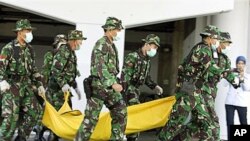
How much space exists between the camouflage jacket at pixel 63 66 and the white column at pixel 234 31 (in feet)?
10.4

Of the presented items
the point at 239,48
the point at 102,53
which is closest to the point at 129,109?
the point at 102,53

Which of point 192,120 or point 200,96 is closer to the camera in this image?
point 200,96

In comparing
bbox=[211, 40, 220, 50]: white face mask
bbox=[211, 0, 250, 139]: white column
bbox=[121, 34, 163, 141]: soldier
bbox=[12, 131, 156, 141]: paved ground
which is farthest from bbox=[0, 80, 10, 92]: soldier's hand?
bbox=[211, 0, 250, 139]: white column

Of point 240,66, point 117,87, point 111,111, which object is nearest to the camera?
point 117,87

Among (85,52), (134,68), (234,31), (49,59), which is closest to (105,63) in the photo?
(134,68)

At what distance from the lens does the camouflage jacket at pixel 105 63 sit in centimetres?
573

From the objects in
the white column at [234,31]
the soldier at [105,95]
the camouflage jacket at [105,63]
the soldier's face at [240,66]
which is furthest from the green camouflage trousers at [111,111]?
the white column at [234,31]

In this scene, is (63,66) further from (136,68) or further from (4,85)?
(4,85)

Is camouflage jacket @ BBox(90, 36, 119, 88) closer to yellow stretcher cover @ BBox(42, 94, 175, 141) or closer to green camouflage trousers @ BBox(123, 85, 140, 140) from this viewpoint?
yellow stretcher cover @ BBox(42, 94, 175, 141)

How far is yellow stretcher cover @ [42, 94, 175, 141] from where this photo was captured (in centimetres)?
665

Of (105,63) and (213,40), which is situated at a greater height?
(213,40)

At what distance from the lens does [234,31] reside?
9.12 metres

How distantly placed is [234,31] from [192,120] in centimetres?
323

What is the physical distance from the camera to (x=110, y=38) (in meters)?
6.05
